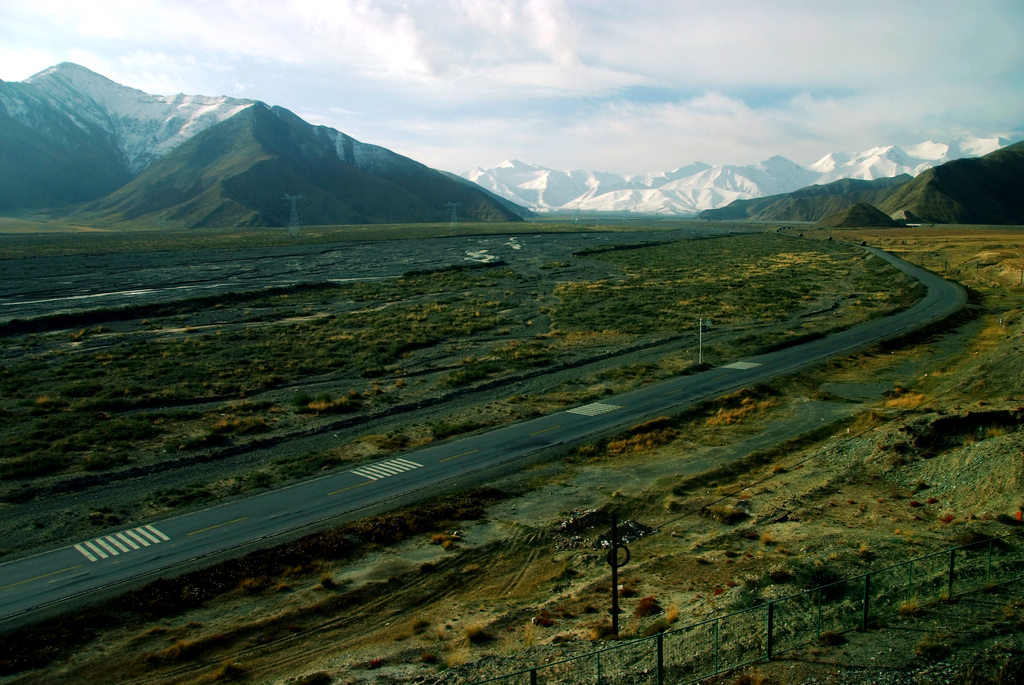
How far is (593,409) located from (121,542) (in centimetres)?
2694

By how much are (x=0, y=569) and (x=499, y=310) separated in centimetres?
6414

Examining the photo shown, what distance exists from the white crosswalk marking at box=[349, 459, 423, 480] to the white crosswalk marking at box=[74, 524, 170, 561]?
930 cm

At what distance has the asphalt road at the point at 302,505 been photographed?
912 inches

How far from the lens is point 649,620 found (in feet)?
63.1

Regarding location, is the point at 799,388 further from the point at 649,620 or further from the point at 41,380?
the point at 41,380

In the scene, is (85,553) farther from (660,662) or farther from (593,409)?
(593,409)

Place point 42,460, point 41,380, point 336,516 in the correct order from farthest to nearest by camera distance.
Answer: point 41,380, point 42,460, point 336,516

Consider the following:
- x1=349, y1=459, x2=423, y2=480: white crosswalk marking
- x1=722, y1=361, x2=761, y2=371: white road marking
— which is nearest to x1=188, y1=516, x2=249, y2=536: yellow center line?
x1=349, y1=459, x2=423, y2=480: white crosswalk marking

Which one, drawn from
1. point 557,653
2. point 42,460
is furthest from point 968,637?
point 42,460

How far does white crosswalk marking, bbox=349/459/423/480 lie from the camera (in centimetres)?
3288

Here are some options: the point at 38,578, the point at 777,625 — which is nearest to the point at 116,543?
the point at 38,578

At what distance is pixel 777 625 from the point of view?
58.3 feet

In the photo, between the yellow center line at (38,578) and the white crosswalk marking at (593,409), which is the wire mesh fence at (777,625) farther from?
the white crosswalk marking at (593,409)

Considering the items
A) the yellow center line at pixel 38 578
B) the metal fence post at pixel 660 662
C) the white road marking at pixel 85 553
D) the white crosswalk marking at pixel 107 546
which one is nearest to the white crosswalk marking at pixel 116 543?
the white crosswalk marking at pixel 107 546
